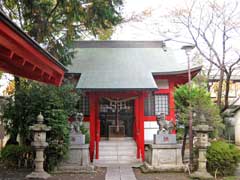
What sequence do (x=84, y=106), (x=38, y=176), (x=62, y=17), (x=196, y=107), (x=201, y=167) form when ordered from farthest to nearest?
(x=84, y=106)
(x=62, y=17)
(x=196, y=107)
(x=201, y=167)
(x=38, y=176)

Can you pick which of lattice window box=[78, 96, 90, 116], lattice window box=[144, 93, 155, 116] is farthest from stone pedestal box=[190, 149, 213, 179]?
lattice window box=[78, 96, 90, 116]

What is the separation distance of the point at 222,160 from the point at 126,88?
4426mm

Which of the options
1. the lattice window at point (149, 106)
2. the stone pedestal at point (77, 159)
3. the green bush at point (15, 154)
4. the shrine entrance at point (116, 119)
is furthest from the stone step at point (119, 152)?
the green bush at point (15, 154)

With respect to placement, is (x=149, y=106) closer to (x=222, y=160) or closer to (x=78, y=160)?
(x=78, y=160)

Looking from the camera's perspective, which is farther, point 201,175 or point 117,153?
point 117,153

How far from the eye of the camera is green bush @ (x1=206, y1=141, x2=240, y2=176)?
880 cm

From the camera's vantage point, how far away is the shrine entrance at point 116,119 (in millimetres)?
13758

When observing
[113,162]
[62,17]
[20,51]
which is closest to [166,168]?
[113,162]

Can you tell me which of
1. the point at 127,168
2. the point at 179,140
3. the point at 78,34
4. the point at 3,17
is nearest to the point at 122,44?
the point at 78,34

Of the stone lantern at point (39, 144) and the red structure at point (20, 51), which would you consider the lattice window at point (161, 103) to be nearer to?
the stone lantern at point (39, 144)

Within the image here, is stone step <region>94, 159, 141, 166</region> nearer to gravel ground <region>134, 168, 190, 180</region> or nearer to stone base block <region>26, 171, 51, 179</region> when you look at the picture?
gravel ground <region>134, 168, 190, 180</region>

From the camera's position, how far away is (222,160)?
879 cm

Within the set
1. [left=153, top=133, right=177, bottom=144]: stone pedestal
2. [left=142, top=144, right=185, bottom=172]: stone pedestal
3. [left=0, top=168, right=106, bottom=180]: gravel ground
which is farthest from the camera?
[left=153, top=133, right=177, bottom=144]: stone pedestal

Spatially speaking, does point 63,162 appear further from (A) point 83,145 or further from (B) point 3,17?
(B) point 3,17
